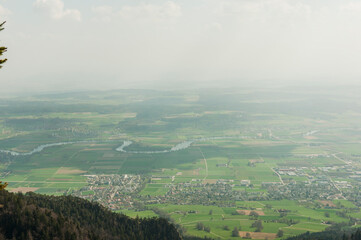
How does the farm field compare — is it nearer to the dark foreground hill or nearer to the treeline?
the treeline

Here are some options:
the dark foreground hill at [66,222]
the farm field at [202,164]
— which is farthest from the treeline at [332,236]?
the dark foreground hill at [66,222]

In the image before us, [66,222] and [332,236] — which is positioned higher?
[66,222]

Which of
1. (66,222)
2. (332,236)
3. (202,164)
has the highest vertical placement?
(66,222)

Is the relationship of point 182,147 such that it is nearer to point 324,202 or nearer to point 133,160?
point 133,160

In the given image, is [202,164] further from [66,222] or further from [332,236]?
[66,222]

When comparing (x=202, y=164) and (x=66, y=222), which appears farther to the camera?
A: (x=202, y=164)

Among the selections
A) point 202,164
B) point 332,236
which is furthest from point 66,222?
point 202,164
